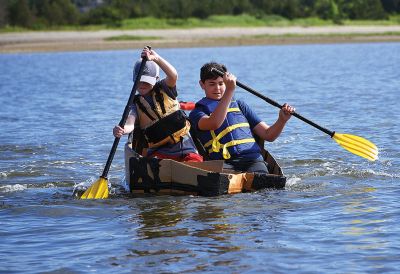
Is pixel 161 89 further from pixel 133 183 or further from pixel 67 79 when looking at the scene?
pixel 67 79

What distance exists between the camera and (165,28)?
Answer: 45.8 m

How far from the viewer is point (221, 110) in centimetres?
788

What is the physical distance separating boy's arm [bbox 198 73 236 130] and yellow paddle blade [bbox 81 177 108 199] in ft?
3.34

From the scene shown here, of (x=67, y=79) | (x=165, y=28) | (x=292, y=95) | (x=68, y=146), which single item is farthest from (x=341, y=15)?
(x=68, y=146)

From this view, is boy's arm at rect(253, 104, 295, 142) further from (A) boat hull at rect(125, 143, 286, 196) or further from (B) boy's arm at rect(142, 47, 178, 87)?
(B) boy's arm at rect(142, 47, 178, 87)

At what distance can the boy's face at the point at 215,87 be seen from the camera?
812 centimetres

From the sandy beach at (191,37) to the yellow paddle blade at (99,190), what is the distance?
3236cm

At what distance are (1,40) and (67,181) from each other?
33.4 meters

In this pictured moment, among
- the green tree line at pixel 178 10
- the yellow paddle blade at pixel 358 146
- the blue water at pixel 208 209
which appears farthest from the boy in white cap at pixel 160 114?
the green tree line at pixel 178 10

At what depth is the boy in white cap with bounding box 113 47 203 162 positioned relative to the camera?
8125 mm

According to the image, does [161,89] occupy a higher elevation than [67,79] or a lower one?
higher

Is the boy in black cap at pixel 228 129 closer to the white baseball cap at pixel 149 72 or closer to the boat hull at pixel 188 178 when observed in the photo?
the boat hull at pixel 188 178

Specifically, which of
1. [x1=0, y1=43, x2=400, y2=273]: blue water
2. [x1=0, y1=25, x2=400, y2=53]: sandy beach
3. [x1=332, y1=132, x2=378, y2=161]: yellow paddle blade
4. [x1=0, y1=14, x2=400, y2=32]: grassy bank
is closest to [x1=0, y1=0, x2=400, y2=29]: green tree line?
[x1=0, y1=14, x2=400, y2=32]: grassy bank

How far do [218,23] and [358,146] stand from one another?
39.6 m
